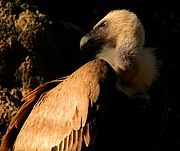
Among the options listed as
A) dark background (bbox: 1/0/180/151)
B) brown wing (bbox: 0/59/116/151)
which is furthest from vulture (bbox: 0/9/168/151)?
dark background (bbox: 1/0/180/151)

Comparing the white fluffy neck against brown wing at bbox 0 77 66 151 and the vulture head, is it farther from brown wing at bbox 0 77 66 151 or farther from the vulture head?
brown wing at bbox 0 77 66 151

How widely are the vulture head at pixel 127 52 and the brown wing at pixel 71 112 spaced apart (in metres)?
0.24

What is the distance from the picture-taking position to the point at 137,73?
5469 millimetres

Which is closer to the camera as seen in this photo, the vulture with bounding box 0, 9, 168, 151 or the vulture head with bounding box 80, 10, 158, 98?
the vulture with bounding box 0, 9, 168, 151

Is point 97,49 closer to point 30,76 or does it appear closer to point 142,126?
point 30,76

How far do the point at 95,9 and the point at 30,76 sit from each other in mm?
2935

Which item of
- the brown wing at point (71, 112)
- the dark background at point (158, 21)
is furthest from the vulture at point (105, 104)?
the dark background at point (158, 21)

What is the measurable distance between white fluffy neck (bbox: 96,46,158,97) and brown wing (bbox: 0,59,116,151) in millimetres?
223

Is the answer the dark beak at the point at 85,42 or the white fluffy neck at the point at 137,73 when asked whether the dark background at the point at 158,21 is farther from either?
the white fluffy neck at the point at 137,73

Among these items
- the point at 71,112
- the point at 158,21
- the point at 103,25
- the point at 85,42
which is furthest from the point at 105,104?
the point at 158,21

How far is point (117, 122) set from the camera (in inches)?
212

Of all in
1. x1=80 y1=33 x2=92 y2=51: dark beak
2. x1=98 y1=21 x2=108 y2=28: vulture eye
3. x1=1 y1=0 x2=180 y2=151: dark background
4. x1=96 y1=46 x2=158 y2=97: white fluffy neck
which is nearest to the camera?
x1=96 y1=46 x2=158 y2=97: white fluffy neck

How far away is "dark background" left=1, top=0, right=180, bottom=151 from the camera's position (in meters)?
8.79

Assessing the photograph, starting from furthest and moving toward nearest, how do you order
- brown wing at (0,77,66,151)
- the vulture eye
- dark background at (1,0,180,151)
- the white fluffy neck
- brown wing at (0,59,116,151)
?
dark background at (1,0,180,151)
the vulture eye
brown wing at (0,77,66,151)
the white fluffy neck
brown wing at (0,59,116,151)
